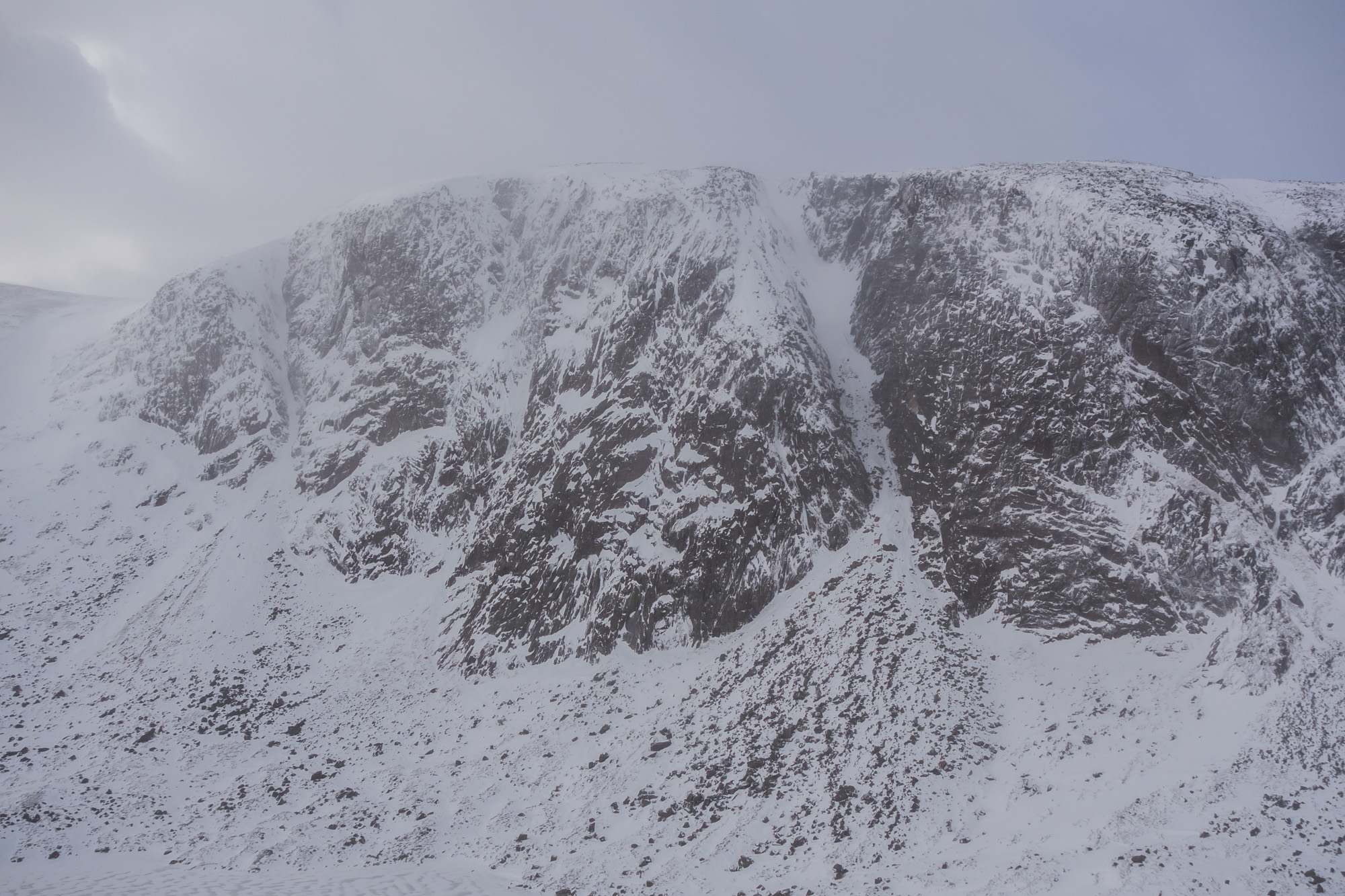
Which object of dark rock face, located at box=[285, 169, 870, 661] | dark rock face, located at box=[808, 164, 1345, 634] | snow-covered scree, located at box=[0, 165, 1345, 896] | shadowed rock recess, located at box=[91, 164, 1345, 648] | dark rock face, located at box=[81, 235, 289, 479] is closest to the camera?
snow-covered scree, located at box=[0, 165, 1345, 896]

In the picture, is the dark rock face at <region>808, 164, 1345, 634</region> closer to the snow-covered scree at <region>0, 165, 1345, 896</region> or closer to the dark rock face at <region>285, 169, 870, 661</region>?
the snow-covered scree at <region>0, 165, 1345, 896</region>

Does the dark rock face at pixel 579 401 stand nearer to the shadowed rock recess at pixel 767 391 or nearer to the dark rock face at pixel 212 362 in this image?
the shadowed rock recess at pixel 767 391

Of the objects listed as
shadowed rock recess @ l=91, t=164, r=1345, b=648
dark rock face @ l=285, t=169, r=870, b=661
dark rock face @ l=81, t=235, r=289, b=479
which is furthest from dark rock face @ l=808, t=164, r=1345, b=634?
dark rock face @ l=81, t=235, r=289, b=479

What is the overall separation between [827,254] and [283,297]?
2063 inches

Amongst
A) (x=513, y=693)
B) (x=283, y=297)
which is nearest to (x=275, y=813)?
(x=513, y=693)

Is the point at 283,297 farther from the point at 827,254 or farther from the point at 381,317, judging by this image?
the point at 827,254

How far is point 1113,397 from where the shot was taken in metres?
30.8

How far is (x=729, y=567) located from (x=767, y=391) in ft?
36.3

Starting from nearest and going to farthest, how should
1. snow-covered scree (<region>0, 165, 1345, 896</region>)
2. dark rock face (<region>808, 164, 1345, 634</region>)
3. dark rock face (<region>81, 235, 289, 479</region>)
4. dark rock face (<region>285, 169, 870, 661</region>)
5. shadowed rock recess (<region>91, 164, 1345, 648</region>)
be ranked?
snow-covered scree (<region>0, 165, 1345, 896</region>), dark rock face (<region>808, 164, 1345, 634</region>), shadowed rock recess (<region>91, 164, 1345, 648</region>), dark rock face (<region>285, 169, 870, 661</region>), dark rock face (<region>81, 235, 289, 479</region>)

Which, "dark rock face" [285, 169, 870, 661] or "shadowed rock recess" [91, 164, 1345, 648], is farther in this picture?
"dark rock face" [285, 169, 870, 661]

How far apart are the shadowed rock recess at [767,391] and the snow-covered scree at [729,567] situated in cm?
24

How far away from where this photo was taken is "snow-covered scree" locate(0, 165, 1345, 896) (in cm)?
2203

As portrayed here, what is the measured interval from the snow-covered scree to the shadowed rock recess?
0.78 ft

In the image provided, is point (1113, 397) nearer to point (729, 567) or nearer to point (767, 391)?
point (767, 391)
